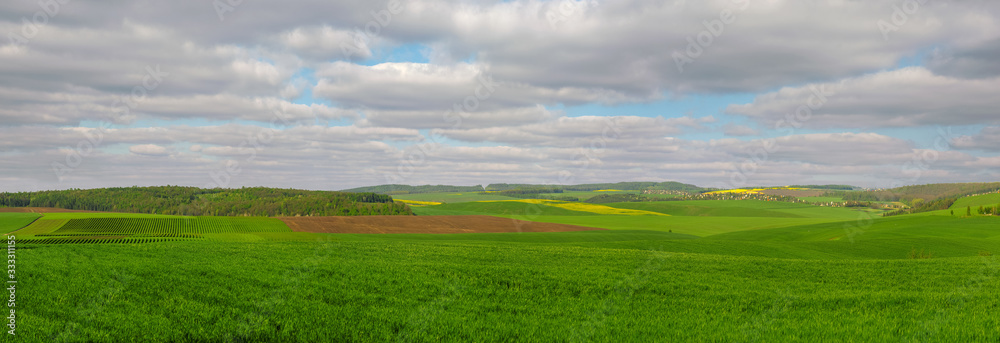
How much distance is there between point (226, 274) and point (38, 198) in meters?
191

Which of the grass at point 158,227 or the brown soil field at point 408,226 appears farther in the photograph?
the brown soil field at point 408,226

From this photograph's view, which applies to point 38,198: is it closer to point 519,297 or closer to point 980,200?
point 519,297

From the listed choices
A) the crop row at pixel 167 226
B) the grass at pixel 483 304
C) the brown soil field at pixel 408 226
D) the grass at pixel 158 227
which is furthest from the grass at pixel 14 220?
the grass at pixel 483 304

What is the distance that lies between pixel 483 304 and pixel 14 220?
111221mm

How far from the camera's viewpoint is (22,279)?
1644cm

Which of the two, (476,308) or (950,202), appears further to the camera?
(950,202)

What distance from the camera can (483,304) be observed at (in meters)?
15.3

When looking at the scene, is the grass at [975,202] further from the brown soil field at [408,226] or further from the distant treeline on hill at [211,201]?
the distant treeline on hill at [211,201]

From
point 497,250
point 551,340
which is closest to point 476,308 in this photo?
point 551,340

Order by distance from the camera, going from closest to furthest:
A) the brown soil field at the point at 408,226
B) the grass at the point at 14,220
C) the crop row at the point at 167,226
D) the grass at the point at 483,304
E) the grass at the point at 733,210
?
the grass at the point at 483,304 < the crop row at the point at 167,226 < the grass at the point at 14,220 < the brown soil field at the point at 408,226 < the grass at the point at 733,210

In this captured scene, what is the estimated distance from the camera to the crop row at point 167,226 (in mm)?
75688

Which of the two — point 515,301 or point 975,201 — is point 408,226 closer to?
point 515,301

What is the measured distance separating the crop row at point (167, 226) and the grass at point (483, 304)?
6373 centimetres

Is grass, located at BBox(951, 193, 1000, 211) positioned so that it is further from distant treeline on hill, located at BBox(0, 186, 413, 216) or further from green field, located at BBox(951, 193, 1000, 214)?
distant treeline on hill, located at BBox(0, 186, 413, 216)
